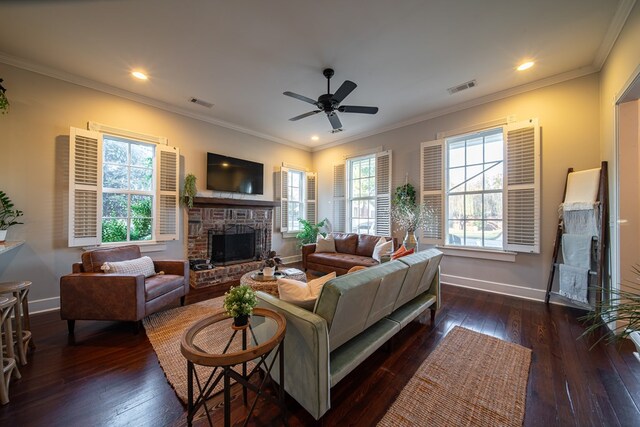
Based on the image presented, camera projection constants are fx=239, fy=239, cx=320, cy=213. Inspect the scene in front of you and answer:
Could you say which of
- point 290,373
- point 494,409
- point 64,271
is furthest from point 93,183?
point 494,409

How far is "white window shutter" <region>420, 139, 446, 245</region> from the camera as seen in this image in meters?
4.26

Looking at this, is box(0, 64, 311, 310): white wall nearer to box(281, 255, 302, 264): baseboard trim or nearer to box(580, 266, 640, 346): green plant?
box(281, 255, 302, 264): baseboard trim

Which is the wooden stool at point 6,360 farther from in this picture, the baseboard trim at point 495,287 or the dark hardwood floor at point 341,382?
the baseboard trim at point 495,287

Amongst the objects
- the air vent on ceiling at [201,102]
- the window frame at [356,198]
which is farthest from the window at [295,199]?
the air vent on ceiling at [201,102]

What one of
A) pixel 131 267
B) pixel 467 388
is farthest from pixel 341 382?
pixel 131 267

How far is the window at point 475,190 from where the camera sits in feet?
12.5

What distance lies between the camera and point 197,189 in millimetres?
4484

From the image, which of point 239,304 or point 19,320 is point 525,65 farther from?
point 19,320

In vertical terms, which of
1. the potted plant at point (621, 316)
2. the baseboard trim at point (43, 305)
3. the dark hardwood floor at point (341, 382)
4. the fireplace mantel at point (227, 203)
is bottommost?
the dark hardwood floor at point (341, 382)

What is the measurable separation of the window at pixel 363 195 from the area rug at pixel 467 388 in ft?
9.64

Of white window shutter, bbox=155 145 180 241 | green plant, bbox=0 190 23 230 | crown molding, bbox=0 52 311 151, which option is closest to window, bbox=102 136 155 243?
white window shutter, bbox=155 145 180 241

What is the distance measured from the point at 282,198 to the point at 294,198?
500 millimetres

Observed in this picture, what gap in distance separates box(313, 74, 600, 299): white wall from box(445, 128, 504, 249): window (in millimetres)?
309

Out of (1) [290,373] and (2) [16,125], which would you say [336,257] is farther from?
(2) [16,125]
